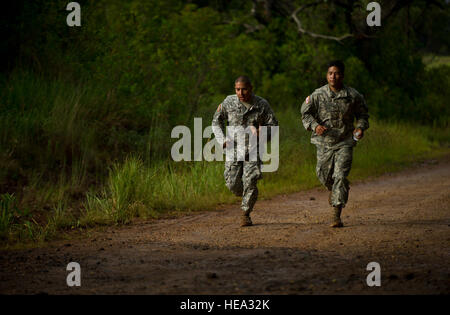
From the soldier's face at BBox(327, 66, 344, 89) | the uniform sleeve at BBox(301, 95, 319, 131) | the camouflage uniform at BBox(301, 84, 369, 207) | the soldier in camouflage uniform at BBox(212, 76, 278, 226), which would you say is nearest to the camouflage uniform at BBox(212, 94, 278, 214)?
the soldier in camouflage uniform at BBox(212, 76, 278, 226)

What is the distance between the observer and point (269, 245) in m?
7.55

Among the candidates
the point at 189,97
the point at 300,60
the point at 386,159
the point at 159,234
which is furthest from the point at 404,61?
the point at 159,234

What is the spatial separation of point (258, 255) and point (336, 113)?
8.16 feet

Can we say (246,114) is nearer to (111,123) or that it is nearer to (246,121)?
(246,121)

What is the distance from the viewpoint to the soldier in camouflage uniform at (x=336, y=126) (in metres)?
8.49

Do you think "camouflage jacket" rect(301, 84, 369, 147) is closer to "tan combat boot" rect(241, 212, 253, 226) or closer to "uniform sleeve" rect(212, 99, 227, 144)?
"uniform sleeve" rect(212, 99, 227, 144)

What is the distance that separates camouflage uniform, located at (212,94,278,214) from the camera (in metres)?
8.81

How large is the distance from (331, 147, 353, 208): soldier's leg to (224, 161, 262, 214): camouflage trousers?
98 centimetres

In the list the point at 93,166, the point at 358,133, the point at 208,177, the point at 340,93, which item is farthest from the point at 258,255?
the point at 93,166

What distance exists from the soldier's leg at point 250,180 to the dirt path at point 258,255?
0.34 metres

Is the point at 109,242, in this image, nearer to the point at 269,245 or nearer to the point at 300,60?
the point at 269,245

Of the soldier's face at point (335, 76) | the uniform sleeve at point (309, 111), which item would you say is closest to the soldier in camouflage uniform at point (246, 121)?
the uniform sleeve at point (309, 111)

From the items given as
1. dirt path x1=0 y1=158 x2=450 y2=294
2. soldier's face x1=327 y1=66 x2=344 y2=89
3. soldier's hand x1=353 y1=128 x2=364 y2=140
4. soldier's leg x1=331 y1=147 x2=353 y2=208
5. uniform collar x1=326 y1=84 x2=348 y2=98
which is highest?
soldier's face x1=327 y1=66 x2=344 y2=89

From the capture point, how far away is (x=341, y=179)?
8.46 metres
